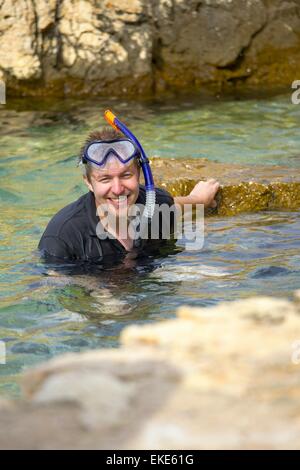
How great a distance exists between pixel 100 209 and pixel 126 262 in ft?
1.23

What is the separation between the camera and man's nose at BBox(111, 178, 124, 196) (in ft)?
17.5

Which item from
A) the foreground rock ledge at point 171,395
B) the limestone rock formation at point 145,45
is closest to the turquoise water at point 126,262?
the limestone rock formation at point 145,45

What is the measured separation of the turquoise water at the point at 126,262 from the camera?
4.91 meters

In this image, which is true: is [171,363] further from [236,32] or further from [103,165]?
[236,32]

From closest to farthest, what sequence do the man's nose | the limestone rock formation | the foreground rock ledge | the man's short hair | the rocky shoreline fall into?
the foreground rock ledge, the man's nose, the man's short hair, the rocky shoreline, the limestone rock formation

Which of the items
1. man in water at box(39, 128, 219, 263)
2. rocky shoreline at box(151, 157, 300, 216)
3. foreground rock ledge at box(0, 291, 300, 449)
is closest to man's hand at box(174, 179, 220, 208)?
rocky shoreline at box(151, 157, 300, 216)

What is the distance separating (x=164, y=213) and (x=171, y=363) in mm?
3546

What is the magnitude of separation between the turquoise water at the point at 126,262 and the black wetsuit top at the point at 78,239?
0.41 ft

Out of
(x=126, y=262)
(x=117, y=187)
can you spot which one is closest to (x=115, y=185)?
(x=117, y=187)

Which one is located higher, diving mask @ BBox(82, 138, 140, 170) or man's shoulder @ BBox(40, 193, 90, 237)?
diving mask @ BBox(82, 138, 140, 170)

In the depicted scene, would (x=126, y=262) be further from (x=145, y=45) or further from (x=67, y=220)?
(x=145, y=45)

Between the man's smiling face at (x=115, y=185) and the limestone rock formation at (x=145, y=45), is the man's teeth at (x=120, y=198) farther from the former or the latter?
the limestone rock formation at (x=145, y=45)

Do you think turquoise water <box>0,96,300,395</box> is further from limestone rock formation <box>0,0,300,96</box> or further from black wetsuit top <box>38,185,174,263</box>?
limestone rock formation <box>0,0,300,96</box>

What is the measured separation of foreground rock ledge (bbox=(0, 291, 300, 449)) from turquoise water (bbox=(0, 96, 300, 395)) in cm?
179
